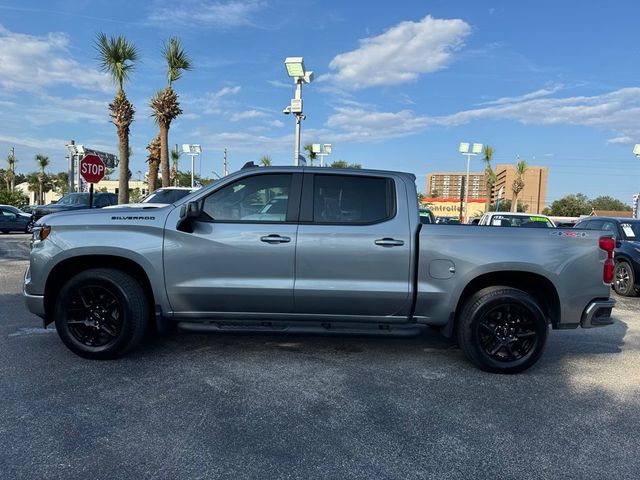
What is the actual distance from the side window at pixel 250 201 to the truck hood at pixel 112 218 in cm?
Result: 43

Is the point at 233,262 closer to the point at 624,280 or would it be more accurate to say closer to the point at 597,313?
the point at 597,313

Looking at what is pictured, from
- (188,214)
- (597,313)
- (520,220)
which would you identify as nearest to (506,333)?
(597,313)

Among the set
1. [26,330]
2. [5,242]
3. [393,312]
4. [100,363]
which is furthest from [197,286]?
[5,242]

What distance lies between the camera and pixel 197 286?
14.7 feet

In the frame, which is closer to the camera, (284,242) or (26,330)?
(284,242)

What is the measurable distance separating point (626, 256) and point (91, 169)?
39.0ft

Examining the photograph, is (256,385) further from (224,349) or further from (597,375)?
(597,375)

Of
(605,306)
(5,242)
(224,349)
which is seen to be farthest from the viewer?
(5,242)

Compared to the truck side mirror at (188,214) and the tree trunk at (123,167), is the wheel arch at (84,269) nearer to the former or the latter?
the truck side mirror at (188,214)

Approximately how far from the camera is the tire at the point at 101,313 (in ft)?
14.8

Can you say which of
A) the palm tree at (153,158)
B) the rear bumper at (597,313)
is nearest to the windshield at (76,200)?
the palm tree at (153,158)

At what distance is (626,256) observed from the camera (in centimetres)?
952

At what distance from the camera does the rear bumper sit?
14.7ft

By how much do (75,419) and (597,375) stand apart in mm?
4668
